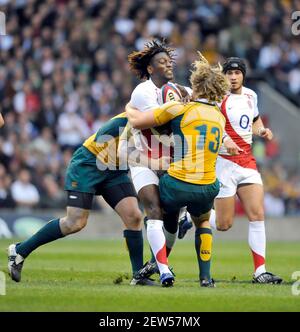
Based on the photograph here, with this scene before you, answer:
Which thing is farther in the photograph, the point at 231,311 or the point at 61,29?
the point at 61,29

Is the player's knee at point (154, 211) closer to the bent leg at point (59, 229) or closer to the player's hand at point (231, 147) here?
the bent leg at point (59, 229)

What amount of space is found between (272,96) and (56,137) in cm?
578

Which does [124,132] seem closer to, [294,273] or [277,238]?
[294,273]

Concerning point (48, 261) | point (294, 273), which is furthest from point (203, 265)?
point (48, 261)

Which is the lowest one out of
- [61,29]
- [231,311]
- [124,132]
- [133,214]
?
[231,311]

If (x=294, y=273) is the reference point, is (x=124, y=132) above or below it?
above

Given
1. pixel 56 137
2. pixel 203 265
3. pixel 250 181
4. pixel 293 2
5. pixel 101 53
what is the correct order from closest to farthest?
1. pixel 203 265
2. pixel 250 181
3. pixel 56 137
4. pixel 101 53
5. pixel 293 2

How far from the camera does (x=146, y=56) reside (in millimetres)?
11148

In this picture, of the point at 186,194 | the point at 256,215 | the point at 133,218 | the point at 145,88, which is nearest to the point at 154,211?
the point at 186,194

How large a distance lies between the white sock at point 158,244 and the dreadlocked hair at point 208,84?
1.40 m

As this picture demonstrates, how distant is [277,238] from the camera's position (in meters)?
22.4

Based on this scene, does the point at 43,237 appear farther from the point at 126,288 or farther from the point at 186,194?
the point at 186,194

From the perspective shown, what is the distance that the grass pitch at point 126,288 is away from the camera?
912 centimetres

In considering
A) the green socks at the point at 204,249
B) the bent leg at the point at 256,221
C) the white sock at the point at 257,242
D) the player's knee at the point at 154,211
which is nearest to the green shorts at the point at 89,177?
the player's knee at the point at 154,211
